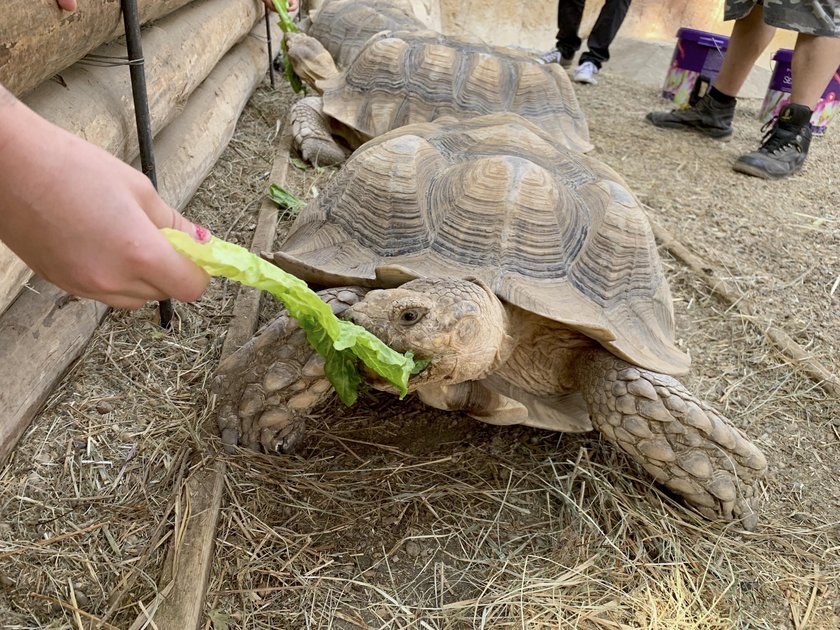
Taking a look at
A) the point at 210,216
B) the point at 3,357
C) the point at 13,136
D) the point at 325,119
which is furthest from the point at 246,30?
the point at 13,136

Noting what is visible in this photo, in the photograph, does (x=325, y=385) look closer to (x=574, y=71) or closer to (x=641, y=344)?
(x=641, y=344)

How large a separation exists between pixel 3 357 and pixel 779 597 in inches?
85.4

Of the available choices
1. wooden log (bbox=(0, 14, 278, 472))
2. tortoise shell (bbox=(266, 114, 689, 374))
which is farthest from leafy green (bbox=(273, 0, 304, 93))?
wooden log (bbox=(0, 14, 278, 472))

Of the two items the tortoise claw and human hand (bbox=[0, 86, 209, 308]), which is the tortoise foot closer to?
the tortoise claw

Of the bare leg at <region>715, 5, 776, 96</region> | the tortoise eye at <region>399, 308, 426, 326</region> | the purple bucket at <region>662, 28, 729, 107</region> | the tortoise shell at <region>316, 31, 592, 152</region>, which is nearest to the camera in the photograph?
the tortoise eye at <region>399, 308, 426, 326</region>

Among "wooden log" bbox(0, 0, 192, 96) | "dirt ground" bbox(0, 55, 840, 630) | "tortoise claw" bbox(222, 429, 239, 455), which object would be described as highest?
"wooden log" bbox(0, 0, 192, 96)

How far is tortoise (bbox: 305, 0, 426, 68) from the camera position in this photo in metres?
4.82

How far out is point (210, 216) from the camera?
3.02 meters

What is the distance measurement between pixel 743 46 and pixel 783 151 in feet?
3.11

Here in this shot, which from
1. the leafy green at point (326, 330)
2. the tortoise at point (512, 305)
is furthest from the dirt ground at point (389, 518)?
the leafy green at point (326, 330)

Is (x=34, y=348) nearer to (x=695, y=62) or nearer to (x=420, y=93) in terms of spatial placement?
(x=420, y=93)

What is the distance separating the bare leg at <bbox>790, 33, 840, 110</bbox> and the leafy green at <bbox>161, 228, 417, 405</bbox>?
4.39m

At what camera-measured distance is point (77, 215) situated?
2.63 ft

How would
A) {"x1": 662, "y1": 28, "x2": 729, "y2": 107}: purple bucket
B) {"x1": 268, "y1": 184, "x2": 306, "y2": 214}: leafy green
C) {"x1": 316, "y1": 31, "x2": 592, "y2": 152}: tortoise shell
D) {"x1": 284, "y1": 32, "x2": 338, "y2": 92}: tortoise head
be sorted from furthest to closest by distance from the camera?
{"x1": 662, "y1": 28, "x2": 729, "y2": 107}: purple bucket, {"x1": 284, "y1": 32, "x2": 338, "y2": 92}: tortoise head, {"x1": 316, "y1": 31, "x2": 592, "y2": 152}: tortoise shell, {"x1": 268, "y1": 184, "x2": 306, "y2": 214}: leafy green
